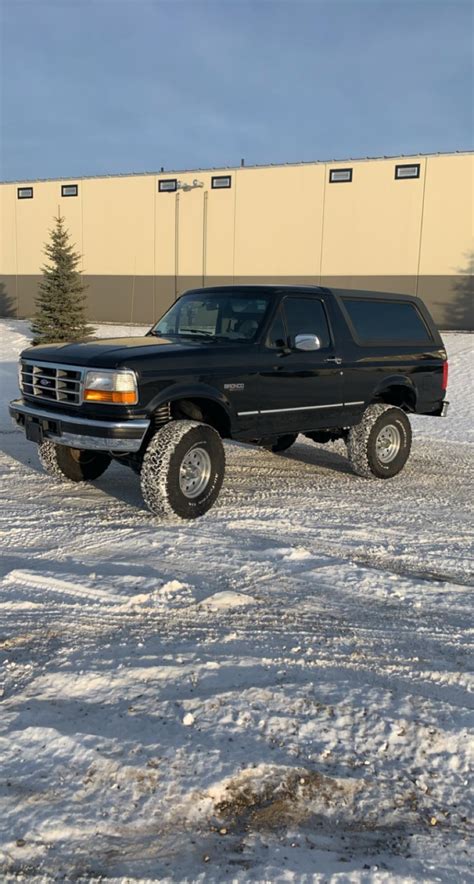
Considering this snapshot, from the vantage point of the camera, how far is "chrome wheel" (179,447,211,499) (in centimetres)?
596

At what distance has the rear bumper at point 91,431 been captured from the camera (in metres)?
5.58

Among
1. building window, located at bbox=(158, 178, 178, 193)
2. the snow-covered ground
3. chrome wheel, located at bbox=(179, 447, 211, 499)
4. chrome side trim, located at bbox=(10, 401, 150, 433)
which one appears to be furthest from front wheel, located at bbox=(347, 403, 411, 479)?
building window, located at bbox=(158, 178, 178, 193)

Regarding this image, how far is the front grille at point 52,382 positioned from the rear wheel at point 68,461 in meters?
0.65

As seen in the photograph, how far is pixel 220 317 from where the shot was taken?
22.3ft

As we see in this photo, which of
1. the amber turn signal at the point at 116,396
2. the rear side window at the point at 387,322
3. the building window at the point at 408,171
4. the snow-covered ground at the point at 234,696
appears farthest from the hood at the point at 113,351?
the building window at the point at 408,171

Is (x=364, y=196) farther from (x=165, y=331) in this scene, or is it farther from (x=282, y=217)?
(x=165, y=331)

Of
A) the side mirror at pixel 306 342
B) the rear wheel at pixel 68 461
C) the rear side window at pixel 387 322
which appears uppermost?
the rear side window at pixel 387 322

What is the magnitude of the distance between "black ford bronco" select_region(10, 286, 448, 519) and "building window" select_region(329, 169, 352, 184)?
20.3 m

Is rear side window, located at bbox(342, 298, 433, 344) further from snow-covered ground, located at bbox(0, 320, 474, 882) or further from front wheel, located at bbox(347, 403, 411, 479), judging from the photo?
snow-covered ground, located at bbox(0, 320, 474, 882)

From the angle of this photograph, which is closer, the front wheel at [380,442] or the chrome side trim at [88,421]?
the chrome side trim at [88,421]

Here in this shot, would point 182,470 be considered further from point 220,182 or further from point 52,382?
point 220,182

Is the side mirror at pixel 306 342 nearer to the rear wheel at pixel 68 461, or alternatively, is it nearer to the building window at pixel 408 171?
the rear wheel at pixel 68 461

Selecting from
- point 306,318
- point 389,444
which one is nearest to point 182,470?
point 306,318

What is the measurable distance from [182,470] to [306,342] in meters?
1.64
